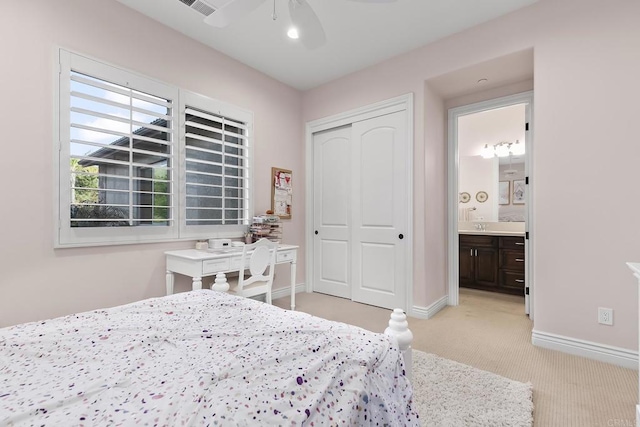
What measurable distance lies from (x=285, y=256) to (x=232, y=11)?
7.66ft

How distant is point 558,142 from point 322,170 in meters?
2.55

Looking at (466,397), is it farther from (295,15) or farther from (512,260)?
(512,260)

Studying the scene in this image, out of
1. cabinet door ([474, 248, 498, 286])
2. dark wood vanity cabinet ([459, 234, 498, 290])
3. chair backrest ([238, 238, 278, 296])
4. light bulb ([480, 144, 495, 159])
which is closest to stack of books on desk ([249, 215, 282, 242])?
chair backrest ([238, 238, 278, 296])

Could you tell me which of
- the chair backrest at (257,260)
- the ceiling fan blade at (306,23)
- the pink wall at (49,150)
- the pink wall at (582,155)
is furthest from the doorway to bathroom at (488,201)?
the pink wall at (49,150)

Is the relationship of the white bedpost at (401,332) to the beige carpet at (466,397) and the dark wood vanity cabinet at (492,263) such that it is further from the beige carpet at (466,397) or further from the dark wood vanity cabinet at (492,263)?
the dark wood vanity cabinet at (492,263)

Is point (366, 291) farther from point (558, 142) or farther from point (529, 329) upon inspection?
point (558, 142)

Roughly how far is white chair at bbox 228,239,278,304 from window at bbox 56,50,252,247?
605mm

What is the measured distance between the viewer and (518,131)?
15.4 ft

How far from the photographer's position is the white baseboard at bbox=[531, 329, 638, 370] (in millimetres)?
2174

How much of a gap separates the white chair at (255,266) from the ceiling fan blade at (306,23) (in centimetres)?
173

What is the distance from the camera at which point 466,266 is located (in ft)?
15.1

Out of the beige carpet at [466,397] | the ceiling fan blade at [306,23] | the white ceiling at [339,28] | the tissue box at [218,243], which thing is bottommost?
the beige carpet at [466,397]

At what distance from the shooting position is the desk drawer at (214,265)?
8.48 ft

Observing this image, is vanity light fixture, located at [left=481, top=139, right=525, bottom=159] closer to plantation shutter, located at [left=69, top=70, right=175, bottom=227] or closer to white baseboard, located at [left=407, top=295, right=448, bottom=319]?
white baseboard, located at [left=407, top=295, right=448, bottom=319]
